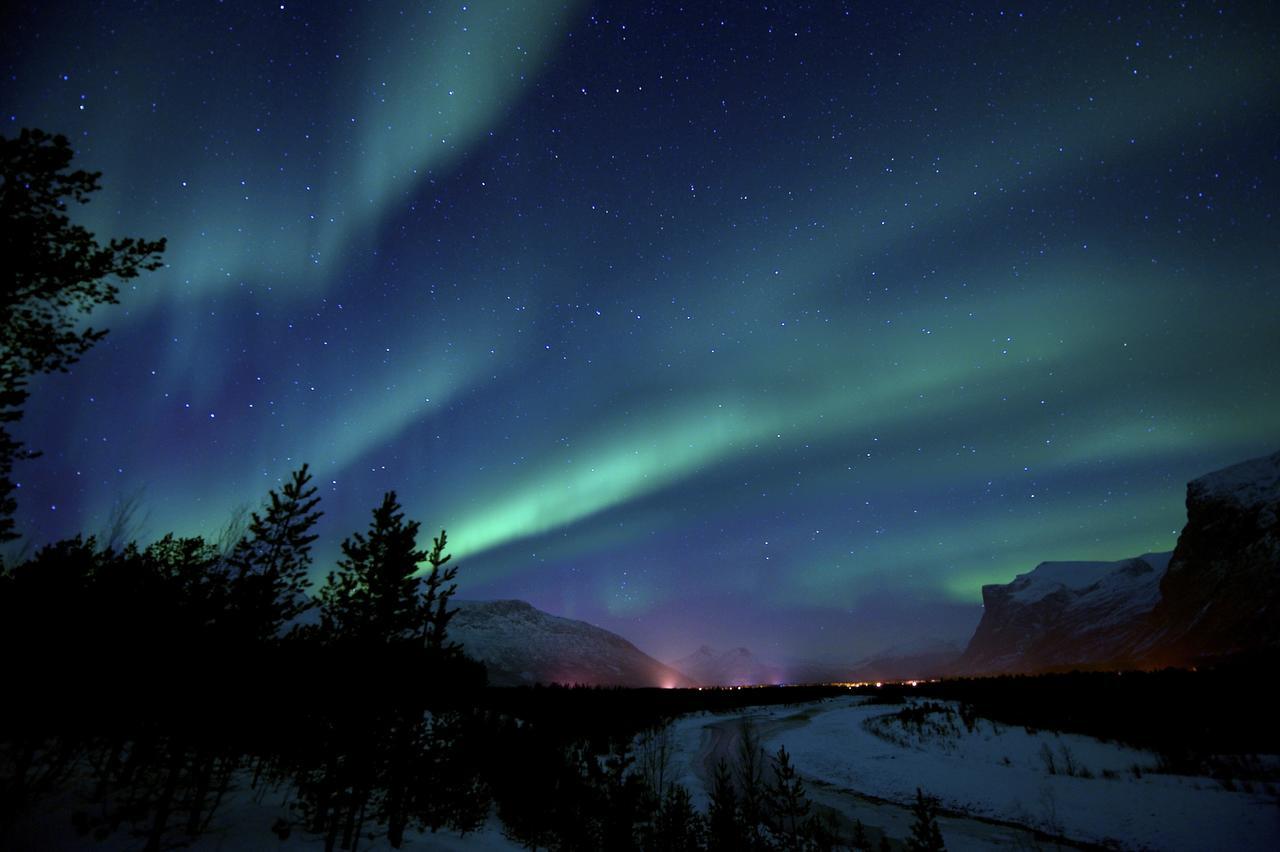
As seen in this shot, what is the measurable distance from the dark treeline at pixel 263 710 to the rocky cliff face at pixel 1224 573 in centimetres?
17393

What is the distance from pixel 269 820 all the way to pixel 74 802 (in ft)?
18.3

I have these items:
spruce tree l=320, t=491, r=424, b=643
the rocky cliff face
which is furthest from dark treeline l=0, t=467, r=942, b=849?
the rocky cliff face

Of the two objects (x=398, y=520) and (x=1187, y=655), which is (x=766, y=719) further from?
(x=1187, y=655)

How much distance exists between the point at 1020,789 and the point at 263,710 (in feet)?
105

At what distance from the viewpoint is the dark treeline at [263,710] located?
1694 cm

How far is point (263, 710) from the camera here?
74.0ft

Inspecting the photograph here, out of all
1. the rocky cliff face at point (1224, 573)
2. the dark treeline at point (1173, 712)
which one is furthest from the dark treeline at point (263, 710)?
the rocky cliff face at point (1224, 573)

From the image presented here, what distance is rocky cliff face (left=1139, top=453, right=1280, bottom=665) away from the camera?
5167 inches

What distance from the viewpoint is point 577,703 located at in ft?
260

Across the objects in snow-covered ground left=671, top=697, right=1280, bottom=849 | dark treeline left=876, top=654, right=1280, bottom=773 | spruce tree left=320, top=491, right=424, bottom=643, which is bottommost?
snow-covered ground left=671, top=697, right=1280, bottom=849

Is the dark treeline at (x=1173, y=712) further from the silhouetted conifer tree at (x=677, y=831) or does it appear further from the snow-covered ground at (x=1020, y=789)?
the silhouetted conifer tree at (x=677, y=831)

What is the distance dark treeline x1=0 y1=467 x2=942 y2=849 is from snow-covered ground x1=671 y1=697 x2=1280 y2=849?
5.22 metres

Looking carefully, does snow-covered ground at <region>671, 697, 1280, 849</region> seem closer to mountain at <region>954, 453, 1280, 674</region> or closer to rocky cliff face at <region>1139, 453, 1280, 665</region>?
rocky cliff face at <region>1139, 453, 1280, 665</region>

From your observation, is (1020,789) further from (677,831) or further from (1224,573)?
(1224,573)
